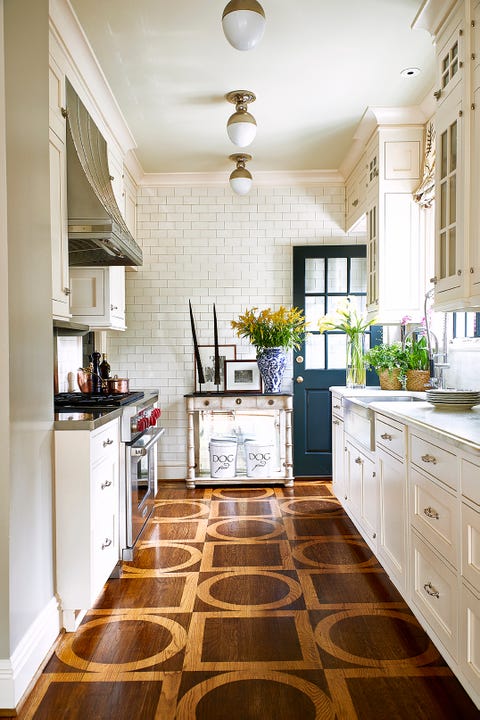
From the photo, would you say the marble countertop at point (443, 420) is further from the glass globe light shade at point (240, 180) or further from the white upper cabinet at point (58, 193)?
the glass globe light shade at point (240, 180)

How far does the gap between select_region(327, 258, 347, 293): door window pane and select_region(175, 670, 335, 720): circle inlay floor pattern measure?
395cm

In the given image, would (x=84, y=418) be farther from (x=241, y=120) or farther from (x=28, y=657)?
(x=241, y=120)

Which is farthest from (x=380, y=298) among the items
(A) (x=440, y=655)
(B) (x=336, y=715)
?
(B) (x=336, y=715)

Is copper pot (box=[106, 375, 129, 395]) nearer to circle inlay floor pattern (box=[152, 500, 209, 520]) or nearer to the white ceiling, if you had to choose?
circle inlay floor pattern (box=[152, 500, 209, 520])

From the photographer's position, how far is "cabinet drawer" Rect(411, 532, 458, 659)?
205 cm

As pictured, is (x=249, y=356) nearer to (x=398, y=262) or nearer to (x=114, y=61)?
(x=398, y=262)

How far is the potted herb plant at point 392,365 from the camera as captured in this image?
4.35 metres

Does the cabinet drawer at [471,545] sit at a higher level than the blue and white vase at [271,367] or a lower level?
lower

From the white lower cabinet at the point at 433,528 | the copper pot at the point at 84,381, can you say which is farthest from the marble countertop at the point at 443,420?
the copper pot at the point at 84,381

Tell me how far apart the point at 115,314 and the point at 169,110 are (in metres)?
1.52

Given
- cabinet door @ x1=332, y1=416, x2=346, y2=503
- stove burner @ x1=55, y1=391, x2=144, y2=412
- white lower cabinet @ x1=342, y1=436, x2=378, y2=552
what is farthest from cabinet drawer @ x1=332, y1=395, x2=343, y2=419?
stove burner @ x1=55, y1=391, x2=144, y2=412

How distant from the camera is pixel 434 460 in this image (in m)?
2.25

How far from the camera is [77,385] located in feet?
14.0

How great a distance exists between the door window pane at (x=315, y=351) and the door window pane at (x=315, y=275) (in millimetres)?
450
